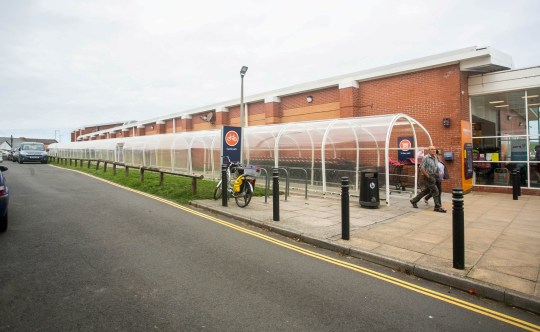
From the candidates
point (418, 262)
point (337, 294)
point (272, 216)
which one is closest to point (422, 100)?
point (272, 216)

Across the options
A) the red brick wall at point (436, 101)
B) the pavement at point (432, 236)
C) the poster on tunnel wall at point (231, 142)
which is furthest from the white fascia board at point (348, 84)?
the poster on tunnel wall at point (231, 142)

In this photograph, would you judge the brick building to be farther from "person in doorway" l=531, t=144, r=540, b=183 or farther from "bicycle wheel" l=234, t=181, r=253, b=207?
"bicycle wheel" l=234, t=181, r=253, b=207

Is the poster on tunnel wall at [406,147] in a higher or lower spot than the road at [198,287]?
higher

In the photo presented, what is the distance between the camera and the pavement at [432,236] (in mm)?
4191

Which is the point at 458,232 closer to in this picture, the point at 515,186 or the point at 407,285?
the point at 407,285

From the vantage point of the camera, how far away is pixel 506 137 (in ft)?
42.5

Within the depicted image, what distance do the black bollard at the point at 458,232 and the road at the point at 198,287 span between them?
60cm

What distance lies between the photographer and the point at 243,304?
351 cm

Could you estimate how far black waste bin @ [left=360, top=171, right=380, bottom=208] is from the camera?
9250mm

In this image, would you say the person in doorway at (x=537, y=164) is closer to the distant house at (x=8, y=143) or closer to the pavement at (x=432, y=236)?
the pavement at (x=432, y=236)

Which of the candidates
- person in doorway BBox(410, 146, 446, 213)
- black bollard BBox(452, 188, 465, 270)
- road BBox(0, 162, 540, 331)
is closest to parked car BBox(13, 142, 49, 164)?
road BBox(0, 162, 540, 331)

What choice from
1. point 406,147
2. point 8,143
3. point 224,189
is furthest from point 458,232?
point 8,143

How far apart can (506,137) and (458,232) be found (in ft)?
36.2

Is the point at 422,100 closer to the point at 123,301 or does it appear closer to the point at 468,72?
the point at 468,72
